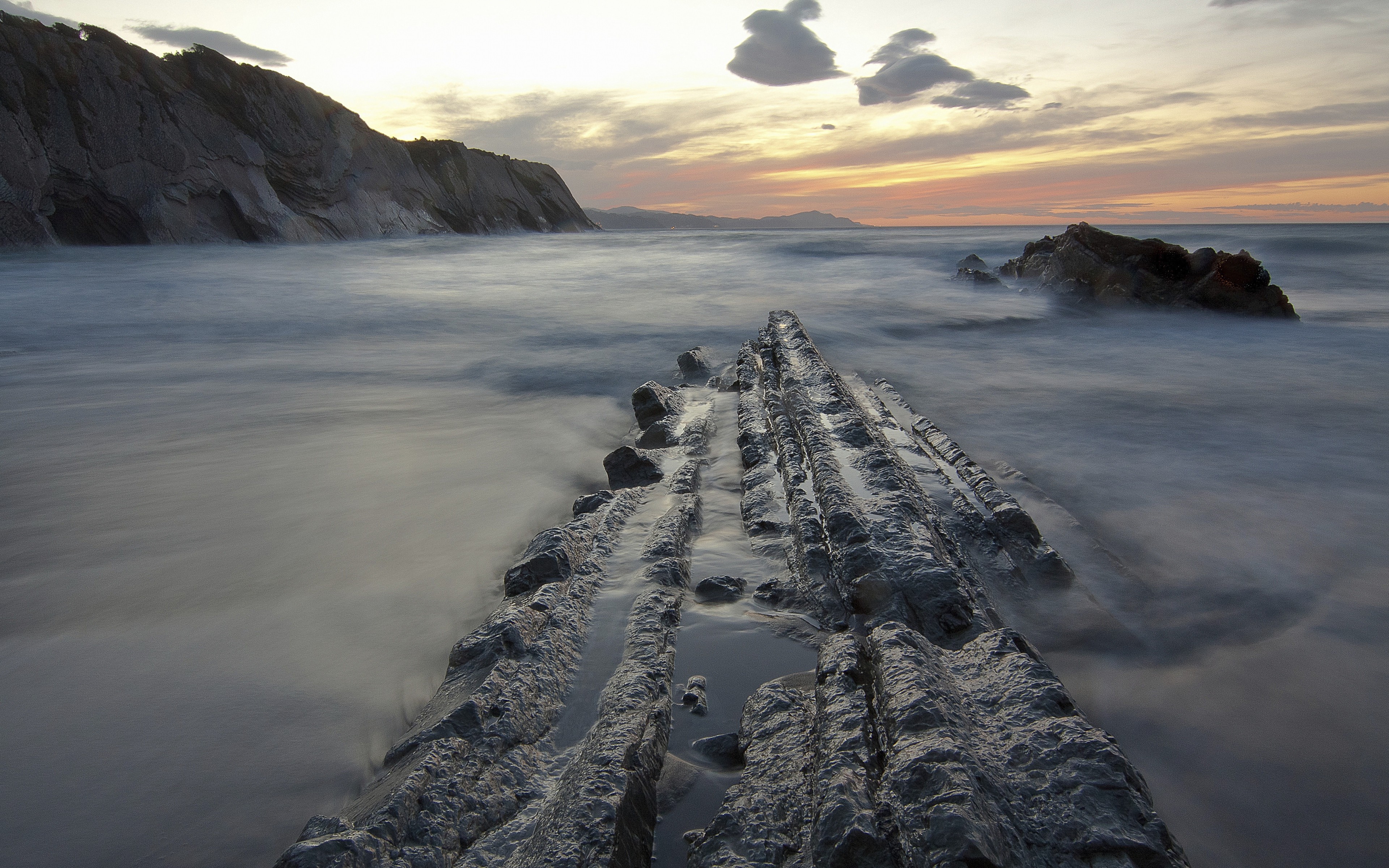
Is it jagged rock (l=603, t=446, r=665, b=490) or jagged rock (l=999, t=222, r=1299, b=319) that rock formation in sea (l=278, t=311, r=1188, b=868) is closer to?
jagged rock (l=603, t=446, r=665, b=490)

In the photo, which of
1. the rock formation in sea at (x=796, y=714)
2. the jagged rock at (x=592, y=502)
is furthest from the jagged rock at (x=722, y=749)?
the jagged rock at (x=592, y=502)

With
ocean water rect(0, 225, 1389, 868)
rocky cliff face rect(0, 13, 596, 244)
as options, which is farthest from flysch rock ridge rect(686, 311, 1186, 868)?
rocky cliff face rect(0, 13, 596, 244)

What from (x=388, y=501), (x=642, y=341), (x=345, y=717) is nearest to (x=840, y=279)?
(x=642, y=341)

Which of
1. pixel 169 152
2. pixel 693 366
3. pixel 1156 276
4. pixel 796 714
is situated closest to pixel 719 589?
pixel 796 714

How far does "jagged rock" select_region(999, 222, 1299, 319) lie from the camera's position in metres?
8.56

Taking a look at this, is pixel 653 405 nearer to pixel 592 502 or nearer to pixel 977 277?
pixel 592 502

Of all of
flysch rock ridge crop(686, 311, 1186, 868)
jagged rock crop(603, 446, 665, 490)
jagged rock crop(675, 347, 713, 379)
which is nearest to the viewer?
flysch rock ridge crop(686, 311, 1186, 868)

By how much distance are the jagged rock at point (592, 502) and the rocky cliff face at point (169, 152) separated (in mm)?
23243

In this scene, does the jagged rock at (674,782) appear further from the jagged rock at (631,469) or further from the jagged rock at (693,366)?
the jagged rock at (693,366)

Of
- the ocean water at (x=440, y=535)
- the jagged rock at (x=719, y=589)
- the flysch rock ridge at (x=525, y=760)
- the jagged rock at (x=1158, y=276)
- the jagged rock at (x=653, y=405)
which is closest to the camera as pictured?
the flysch rock ridge at (x=525, y=760)

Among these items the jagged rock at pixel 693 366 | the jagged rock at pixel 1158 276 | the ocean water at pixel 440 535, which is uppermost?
the jagged rock at pixel 1158 276

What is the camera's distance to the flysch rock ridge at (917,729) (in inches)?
37.9

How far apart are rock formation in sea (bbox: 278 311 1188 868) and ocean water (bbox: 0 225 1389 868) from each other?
0.93 ft

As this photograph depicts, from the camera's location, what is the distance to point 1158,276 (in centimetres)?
916
